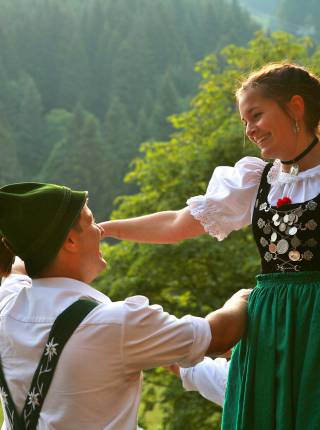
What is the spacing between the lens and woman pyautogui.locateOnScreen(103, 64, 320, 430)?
1.81 metres

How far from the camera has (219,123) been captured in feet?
34.4

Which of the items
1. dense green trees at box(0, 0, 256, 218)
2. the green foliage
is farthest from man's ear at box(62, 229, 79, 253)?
dense green trees at box(0, 0, 256, 218)

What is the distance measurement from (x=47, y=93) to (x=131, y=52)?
16.8 feet

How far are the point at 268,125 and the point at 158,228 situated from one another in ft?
1.61

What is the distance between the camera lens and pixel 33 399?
1628mm

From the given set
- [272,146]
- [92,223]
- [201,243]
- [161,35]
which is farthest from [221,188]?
[161,35]

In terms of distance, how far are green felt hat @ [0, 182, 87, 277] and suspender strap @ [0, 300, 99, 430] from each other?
0.48 ft

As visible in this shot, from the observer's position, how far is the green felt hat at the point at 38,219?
5.49ft

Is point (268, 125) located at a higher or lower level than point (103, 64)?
lower

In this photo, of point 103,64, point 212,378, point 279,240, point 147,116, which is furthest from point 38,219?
point 103,64

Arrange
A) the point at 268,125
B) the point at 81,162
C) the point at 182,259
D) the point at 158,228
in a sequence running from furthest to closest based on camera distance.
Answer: the point at 81,162 → the point at 182,259 → the point at 158,228 → the point at 268,125

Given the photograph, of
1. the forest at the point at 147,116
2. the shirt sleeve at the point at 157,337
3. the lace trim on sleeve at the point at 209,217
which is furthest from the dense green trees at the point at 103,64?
the shirt sleeve at the point at 157,337

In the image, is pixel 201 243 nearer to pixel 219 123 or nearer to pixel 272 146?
pixel 219 123

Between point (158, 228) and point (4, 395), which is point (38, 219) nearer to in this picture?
point (4, 395)
